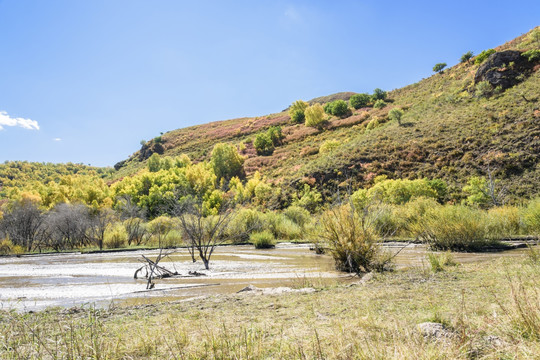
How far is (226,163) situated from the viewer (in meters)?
64.9

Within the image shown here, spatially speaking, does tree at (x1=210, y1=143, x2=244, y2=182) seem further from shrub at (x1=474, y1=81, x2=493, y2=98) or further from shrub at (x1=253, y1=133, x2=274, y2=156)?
shrub at (x1=474, y1=81, x2=493, y2=98)

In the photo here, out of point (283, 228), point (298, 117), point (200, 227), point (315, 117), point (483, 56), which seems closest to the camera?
point (200, 227)

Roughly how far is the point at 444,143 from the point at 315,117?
41.1 meters

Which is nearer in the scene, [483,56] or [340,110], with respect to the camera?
[483,56]

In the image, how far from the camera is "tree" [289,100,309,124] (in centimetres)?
9038

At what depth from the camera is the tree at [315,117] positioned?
254 ft

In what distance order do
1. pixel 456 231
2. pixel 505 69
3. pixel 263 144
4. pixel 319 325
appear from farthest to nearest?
pixel 263 144, pixel 505 69, pixel 456 231, pixel 319 325

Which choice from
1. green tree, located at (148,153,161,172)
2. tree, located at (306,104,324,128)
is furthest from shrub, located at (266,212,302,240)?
green tree, located at (148,153,161,172)

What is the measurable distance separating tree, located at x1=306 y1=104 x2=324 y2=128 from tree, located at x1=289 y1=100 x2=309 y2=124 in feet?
33.6

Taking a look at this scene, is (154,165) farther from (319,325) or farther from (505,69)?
(319,325)

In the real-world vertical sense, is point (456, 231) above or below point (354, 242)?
below

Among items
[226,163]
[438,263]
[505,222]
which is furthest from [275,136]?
[438,263]

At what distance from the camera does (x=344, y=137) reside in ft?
202

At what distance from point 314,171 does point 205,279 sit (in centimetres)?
3724
